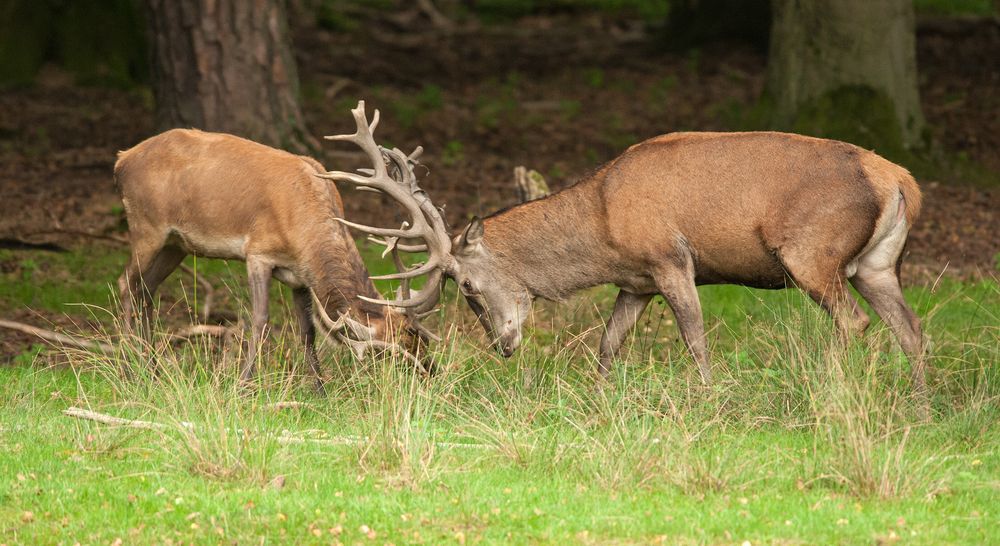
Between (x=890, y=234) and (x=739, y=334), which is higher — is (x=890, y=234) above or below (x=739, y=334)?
above

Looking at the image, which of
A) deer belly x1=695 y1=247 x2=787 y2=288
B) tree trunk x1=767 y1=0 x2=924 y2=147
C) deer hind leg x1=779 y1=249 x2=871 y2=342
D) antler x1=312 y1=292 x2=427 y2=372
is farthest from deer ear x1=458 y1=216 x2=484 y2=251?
tree trunk x1=767 y1=0 x2=924 y2=147

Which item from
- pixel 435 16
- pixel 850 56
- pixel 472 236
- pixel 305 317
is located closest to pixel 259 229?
pixel 305 317

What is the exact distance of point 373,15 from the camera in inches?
1035

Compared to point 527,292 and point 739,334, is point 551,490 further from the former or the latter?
point 739,334

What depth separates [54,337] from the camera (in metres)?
9.08

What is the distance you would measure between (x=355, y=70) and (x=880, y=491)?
15725 millimetres

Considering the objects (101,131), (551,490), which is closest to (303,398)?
(551,490)

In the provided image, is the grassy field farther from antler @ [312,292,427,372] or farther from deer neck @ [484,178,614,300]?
deer neck @ [484,178,614,300]

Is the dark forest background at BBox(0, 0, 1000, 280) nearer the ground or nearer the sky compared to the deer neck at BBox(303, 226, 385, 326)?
→ nearer the ground

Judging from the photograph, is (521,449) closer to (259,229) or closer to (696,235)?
(696,235)

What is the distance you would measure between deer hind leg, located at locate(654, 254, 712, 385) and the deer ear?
119cm

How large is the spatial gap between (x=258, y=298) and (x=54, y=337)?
1443mm

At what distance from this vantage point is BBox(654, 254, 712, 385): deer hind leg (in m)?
8.41

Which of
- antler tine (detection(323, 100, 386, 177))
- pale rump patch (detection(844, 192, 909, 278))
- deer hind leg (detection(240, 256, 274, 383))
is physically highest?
antler tine (detection(323, 100, 386, 177))
